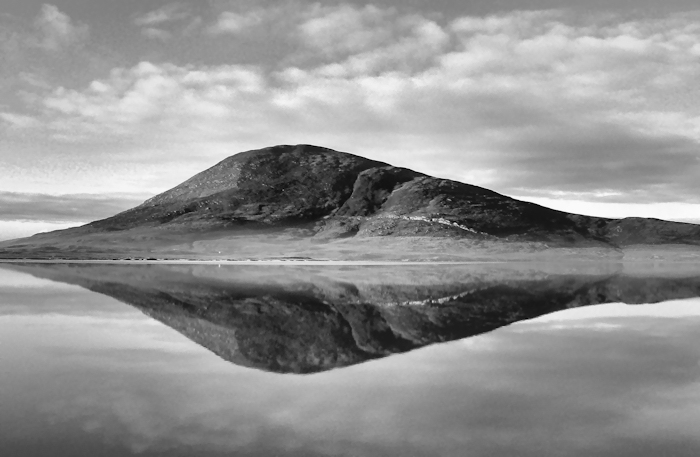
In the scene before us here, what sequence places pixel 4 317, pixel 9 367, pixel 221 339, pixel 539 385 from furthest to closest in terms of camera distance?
pixel 4 317 → pixel 221 339 → pixel 9 367 → pixel 539 385

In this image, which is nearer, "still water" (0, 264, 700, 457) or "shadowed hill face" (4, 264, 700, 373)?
"still water" (0, 264, 700, 457)

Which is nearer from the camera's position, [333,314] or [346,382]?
[346,382]

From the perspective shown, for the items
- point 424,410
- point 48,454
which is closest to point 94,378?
point 48,454

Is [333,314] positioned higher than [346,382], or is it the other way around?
[333,314]

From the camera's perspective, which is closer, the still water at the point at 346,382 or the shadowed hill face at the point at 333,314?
the still water at the point at 346,382

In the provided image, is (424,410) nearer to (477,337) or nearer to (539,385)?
(539,385)

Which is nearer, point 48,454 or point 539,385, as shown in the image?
point 48,454

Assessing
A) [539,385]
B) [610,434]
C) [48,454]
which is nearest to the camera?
[48,454]

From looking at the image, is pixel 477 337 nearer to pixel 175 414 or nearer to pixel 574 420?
pixel 574 420
